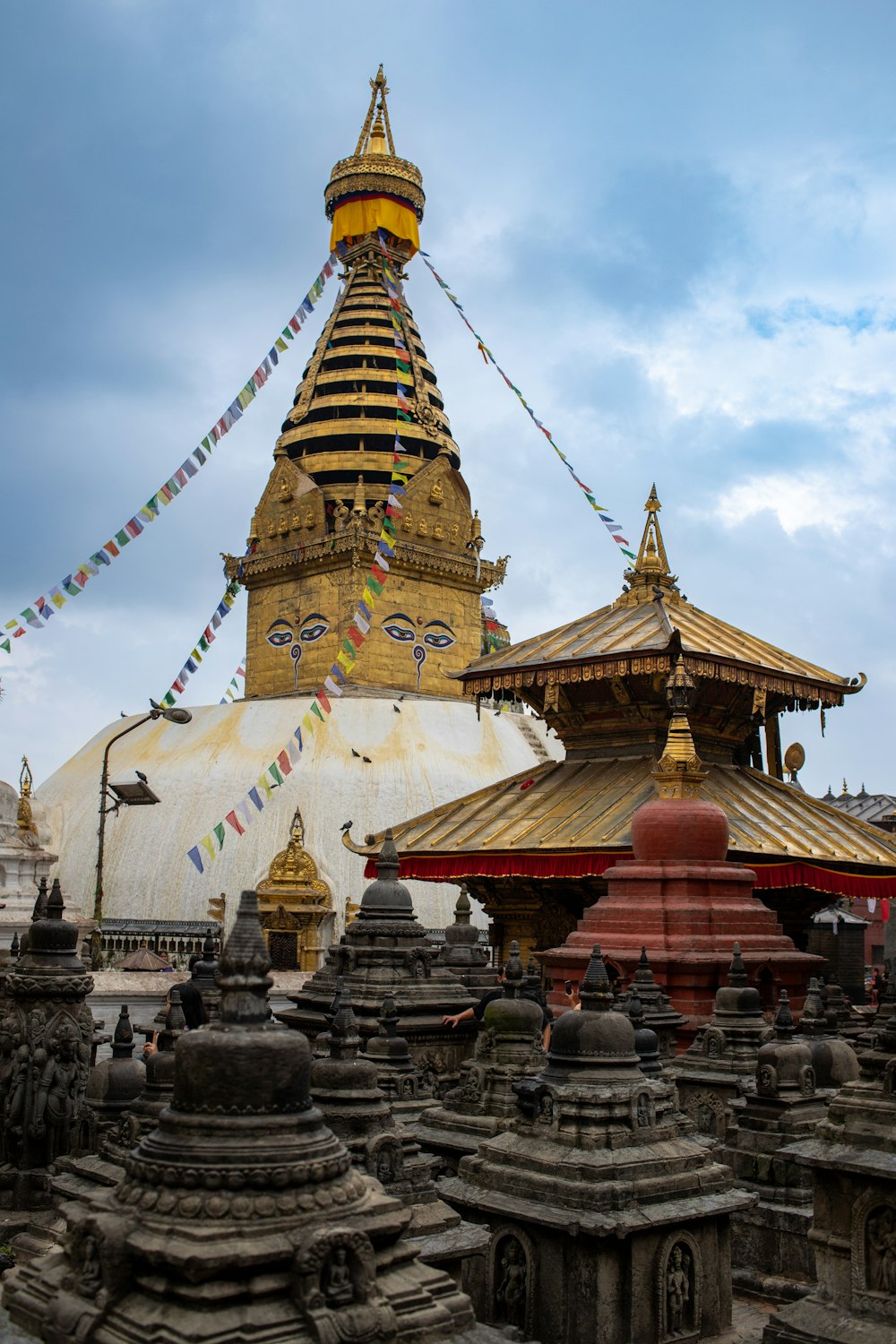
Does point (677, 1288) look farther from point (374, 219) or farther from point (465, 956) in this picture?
point (374, 219)

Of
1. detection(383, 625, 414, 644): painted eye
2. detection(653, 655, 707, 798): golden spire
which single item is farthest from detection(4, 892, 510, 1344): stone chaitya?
detection(383, 625, 414, 644): painted eye

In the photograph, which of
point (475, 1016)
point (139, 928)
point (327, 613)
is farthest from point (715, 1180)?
point (327, 613)

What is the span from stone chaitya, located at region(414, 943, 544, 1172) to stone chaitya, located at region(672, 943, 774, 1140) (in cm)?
182

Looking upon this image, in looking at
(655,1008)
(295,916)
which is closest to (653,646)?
(655,1008)

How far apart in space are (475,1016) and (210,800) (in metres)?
18.3

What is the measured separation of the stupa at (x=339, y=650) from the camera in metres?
27.3

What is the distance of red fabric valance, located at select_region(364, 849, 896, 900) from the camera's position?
1512 cm

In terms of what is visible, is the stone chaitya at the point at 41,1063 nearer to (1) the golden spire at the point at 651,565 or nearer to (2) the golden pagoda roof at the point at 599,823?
(2) the golden pagoda roof at the point at 599,823

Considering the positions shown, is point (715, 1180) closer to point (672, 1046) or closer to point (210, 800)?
point (672, 1046)

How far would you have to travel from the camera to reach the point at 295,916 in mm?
25250

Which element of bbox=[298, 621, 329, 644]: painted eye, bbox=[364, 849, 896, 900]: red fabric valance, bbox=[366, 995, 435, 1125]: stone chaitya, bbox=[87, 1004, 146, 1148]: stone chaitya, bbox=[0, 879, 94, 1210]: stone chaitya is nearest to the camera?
bbox=[87, 1004, 146, 1148]: stone chaitya

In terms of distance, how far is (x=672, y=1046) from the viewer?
1103 cm

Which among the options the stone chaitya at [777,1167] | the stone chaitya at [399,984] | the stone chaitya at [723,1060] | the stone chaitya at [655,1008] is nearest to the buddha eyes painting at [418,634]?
the stone chaitya at [399,984]

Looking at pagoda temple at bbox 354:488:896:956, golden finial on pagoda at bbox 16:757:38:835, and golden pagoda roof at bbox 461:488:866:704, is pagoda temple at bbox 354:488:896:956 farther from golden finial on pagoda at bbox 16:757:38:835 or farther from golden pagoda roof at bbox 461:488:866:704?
golden finial on pagoda at bbox 16:757:38:835
